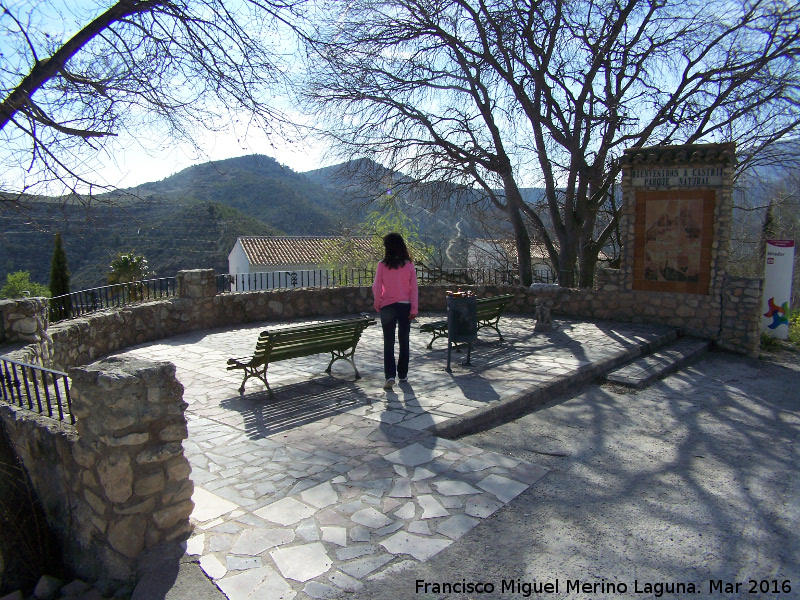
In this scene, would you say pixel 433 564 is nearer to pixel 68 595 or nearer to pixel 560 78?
pixel 68 595

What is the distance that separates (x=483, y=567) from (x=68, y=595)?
2.41 meters

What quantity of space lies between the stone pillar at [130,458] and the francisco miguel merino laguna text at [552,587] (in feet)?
4.97

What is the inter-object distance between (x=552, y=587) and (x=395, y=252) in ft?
13.2

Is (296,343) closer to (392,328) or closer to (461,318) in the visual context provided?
A: (392,328)

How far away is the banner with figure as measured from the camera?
10122 mm

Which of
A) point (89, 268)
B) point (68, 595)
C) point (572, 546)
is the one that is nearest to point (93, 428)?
point (68, 595)

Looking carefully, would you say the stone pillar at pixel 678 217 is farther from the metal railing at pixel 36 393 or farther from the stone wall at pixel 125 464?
the metal railing at pixel 36 393

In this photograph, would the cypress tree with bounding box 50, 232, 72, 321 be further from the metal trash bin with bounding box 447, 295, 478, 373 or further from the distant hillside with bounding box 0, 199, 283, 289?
the metal trash bin with bounding box 447, 295, 478, 373

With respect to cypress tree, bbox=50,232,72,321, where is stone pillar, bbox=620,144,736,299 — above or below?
above

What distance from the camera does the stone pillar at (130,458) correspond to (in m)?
2.97

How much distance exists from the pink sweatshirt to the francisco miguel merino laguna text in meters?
3.58

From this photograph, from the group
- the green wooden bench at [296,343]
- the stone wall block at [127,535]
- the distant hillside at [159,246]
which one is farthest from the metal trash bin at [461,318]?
the distant hillside at [159,246]

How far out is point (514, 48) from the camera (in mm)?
14484

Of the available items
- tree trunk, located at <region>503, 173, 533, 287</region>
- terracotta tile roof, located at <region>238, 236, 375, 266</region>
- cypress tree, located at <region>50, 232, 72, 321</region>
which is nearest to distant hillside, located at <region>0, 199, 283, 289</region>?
cypress tree, located at <region>50, 232, 72, 321</region>
